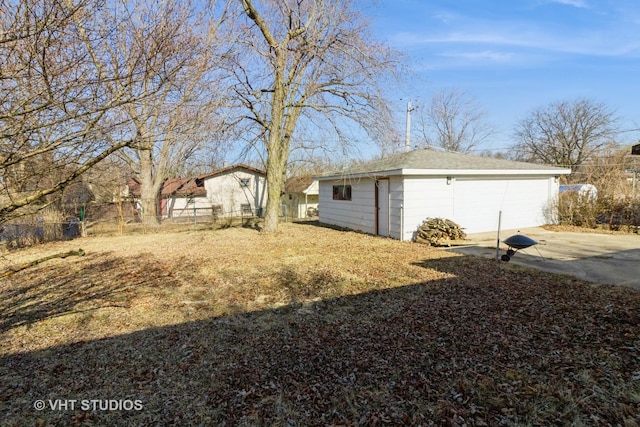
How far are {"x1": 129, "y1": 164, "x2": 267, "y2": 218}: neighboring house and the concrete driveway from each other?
19.6 metres

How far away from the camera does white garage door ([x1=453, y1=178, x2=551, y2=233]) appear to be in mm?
11086

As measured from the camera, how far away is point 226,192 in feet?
87.8

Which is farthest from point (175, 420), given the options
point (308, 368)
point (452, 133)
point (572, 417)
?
point (452, 133)

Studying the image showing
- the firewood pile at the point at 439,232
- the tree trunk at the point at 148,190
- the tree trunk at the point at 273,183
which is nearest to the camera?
the firewood pile at the point at 439,232

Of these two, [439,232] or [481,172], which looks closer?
[439,232]

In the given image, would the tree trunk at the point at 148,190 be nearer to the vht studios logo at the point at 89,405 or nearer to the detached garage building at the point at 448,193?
the detached garage building at the point at 448,193

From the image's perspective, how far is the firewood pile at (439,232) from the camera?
32.1 ft

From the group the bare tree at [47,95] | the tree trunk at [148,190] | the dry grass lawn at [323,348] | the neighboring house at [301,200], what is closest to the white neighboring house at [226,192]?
the neighboring house at [301,200]

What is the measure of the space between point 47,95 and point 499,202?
12586 millimetres

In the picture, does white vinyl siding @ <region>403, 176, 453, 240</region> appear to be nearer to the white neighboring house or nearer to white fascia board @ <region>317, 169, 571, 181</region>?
white fascia board @ <region>317, 169, 571, 181</region>

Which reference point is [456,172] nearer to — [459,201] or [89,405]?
[459,201]

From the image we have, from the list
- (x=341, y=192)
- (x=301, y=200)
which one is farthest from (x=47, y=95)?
(x=301, y=200)

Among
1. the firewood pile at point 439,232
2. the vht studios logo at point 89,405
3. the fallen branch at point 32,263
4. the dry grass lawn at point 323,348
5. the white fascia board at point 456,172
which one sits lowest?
the vht studios logo at point 89,405

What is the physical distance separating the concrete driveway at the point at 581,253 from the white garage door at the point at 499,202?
60cm
